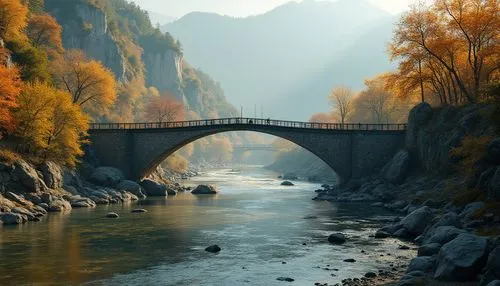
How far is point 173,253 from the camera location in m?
36.1

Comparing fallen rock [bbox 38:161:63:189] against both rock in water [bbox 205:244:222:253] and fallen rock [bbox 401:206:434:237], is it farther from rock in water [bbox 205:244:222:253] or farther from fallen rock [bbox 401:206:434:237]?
fallen rock [bbox 401:206:434:237]

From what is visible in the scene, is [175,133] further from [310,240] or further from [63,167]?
[310,240]

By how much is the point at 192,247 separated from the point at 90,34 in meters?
120

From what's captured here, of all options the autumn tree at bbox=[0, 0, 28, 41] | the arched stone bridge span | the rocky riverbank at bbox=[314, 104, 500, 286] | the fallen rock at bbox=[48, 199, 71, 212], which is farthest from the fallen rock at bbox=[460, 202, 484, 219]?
the autumn tree at bbox=[0, 0, 28, 41]

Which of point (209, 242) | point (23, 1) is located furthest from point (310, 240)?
point (23, 1)

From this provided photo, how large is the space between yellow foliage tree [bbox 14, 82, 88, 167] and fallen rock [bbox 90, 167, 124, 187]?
194 inches

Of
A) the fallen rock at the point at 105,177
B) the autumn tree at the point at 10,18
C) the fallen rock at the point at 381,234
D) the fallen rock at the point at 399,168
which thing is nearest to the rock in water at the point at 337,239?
the fallen rock at the point at 381,234

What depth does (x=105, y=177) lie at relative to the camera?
72.6 metres

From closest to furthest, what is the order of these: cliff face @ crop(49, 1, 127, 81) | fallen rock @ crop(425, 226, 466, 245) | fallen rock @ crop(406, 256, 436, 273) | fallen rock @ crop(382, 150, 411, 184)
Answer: fallen rock @ crop(406, 256, 436, 273) → fallen rock @ crop(425, 226, 466, 245) → fallen rock @ crop(382, 150, 411, 184) → cliff face @ crop(49, 1, 127, 81)

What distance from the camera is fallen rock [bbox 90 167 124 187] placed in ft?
236

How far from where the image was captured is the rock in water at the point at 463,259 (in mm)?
24922

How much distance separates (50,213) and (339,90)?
7453 centimetres

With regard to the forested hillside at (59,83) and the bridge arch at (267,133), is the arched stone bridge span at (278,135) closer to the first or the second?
the bridge arch at (267,133)

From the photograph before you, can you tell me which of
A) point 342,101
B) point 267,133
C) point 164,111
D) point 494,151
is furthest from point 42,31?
point 494,151
